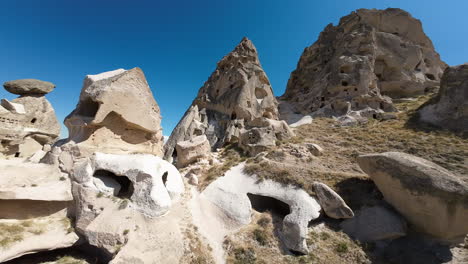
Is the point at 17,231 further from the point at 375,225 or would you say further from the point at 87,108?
the point at 375,225

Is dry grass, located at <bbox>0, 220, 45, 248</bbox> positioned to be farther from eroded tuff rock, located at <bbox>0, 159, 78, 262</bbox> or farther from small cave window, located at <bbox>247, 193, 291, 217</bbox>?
small cave window, located at <bbox>247, 193, 291, 217</bbox>

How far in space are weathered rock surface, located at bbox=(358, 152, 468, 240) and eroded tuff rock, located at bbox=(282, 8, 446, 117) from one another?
14726 millimetres

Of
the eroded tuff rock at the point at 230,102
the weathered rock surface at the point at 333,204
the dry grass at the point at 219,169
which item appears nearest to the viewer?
the weathered rock surface at the point at 333,204

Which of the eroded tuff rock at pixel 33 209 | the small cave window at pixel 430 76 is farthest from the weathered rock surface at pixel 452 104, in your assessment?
the eroded tuff rock at pixel 33 209

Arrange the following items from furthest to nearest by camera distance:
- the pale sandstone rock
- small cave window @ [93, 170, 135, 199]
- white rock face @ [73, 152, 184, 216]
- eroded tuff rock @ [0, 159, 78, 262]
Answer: the pale sandstone rock < small cave window @ [93, 170, 135, 199] < white rock face @ [73, 152, 184, 216] < eroded tuff rock @ [0, 159, 78, 262]

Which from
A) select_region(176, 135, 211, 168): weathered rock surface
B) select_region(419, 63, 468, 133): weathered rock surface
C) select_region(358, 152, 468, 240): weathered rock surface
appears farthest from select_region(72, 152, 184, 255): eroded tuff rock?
select_region(419, 63, 468, 133): weathered rock surface

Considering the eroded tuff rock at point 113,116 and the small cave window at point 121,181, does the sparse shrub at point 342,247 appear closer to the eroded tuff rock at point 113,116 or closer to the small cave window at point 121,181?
the small cave window at point 121,181

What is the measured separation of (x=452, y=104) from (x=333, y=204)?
14.8m

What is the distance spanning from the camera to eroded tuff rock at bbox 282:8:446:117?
787 inches

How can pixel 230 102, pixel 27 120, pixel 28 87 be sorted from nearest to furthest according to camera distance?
pixel 27 120 < pixel 28 87 < pixel 230 102

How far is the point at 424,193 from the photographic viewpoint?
511 cm

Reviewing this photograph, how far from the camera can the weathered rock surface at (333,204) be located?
19.0ft

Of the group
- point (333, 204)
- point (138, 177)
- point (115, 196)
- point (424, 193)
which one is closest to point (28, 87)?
point (115, 196)

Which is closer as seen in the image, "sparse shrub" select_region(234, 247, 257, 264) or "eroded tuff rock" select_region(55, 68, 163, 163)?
"sparse shrub" select_region(234, 247, 257, 264)
